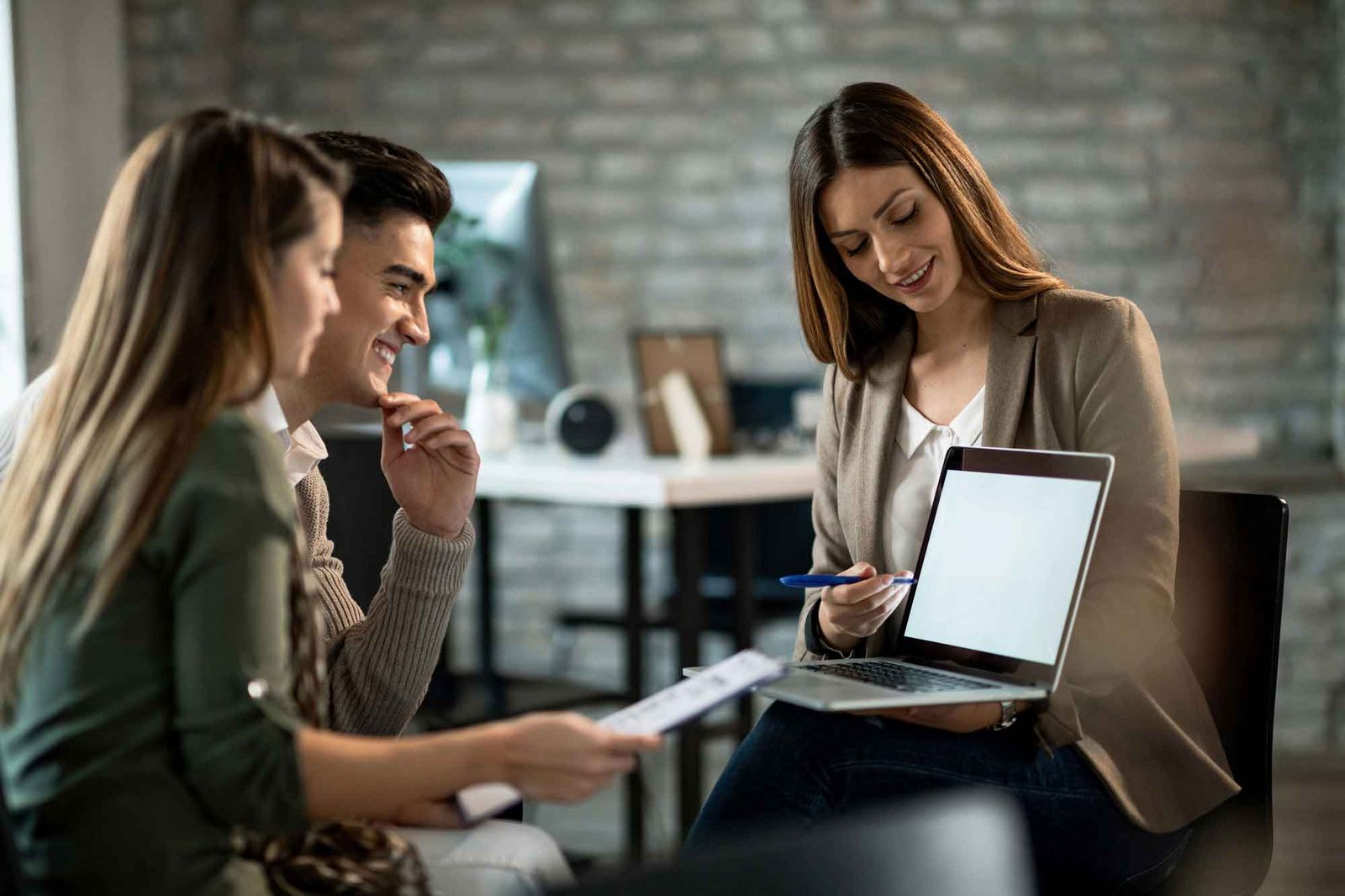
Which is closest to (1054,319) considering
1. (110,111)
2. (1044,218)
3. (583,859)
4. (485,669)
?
(583,859)

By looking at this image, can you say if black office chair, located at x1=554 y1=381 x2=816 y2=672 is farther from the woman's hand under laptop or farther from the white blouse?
the woman's hand under laptop

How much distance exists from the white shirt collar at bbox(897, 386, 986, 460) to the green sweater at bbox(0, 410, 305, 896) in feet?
2.89

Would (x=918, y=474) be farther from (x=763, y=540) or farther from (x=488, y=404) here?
(x=763, y=540)

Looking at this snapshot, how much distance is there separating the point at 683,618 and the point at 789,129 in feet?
5.81

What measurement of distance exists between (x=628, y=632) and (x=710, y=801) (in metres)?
1.66

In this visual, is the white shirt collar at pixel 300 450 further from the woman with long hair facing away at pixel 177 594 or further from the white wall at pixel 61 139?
the white wall at pixel 61 139

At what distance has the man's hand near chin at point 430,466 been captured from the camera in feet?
5.03

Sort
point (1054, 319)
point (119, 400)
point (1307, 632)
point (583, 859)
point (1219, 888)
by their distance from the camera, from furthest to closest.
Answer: point (1307, 632) < point (583, 859) < point (1054, 319) < point (1219, 888) < point (119, 400)

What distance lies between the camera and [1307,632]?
3.85 m

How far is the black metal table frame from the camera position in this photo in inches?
108

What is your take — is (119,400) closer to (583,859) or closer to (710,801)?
(710,801)

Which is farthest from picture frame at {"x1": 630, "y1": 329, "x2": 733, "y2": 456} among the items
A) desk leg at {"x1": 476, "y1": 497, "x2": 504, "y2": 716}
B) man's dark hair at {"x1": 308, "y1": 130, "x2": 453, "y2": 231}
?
man's dark hair at {"x1": 308, "y1": 130, "x2": 453, "y2": 231}

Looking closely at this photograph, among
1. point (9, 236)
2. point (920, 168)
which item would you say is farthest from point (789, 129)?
point (920, 168)

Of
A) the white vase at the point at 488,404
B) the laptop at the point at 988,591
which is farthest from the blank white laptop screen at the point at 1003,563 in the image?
the white vase at the point at 488,404
